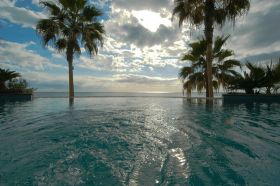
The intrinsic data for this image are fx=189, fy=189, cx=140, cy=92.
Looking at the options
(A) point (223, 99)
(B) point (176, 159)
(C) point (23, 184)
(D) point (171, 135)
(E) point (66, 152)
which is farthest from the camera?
(A) point (223, 99)

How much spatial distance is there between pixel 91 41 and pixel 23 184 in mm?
11973

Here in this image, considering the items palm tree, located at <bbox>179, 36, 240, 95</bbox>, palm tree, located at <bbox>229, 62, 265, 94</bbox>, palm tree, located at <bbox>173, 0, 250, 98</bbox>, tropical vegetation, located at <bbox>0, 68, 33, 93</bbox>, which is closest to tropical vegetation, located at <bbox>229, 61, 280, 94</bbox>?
palm tree, located at <bbox>229, 62, 265, 94</bbox>

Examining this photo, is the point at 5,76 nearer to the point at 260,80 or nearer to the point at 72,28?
the point at 72,28

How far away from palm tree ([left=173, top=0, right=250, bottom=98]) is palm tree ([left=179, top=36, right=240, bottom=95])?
44.1 inches

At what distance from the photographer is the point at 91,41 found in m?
12.6

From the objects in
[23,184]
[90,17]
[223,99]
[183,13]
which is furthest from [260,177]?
[90,17]

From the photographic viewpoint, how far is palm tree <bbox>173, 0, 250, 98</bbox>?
11.4m

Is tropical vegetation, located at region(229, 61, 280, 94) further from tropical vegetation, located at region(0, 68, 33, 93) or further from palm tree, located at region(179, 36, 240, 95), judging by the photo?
tropical vegetation, located at region(0, 68, 33, 93)

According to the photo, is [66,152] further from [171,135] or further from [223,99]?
[223,99]

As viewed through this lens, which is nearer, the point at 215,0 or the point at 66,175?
the point at 66,175

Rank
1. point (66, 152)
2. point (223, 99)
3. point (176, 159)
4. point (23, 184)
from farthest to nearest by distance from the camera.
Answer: point (223, 99), point (66, 152), point (176, 159), point (23, 184)

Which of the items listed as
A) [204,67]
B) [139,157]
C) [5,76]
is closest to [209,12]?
[204,67]

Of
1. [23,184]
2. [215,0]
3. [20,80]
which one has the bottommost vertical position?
[23,184]

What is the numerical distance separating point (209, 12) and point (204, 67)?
12.7 ft
